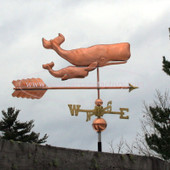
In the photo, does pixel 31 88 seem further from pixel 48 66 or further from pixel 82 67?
pixel 82 67

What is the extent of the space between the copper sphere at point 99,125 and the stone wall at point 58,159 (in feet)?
10.00

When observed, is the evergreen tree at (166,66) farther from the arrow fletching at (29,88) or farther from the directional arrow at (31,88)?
the arrow fletching at (29,88)

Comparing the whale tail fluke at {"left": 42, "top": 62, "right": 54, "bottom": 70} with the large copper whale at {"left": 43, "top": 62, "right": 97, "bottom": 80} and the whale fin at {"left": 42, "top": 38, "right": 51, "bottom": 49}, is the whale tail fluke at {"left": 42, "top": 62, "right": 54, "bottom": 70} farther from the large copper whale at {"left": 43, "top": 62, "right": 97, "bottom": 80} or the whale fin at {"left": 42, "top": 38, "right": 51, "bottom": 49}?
the whale fin at {"left": 42, "top": 38, "right": 51, "bottom": 49}

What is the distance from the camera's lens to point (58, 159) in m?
3.64

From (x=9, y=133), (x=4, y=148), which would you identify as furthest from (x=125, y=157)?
(x=9, y=133)

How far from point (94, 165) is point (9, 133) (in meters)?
22.5

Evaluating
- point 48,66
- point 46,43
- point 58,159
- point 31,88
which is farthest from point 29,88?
point 58,159

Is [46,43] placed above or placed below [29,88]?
above

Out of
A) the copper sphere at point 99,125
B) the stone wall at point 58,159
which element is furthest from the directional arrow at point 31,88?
the stone wall at point 58,159

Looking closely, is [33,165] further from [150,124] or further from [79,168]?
[150,124]

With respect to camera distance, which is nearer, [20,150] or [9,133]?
[20,150]

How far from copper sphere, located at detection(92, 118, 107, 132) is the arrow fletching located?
4.60 ft

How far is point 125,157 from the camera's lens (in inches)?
176

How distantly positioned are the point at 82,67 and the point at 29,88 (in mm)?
1180
